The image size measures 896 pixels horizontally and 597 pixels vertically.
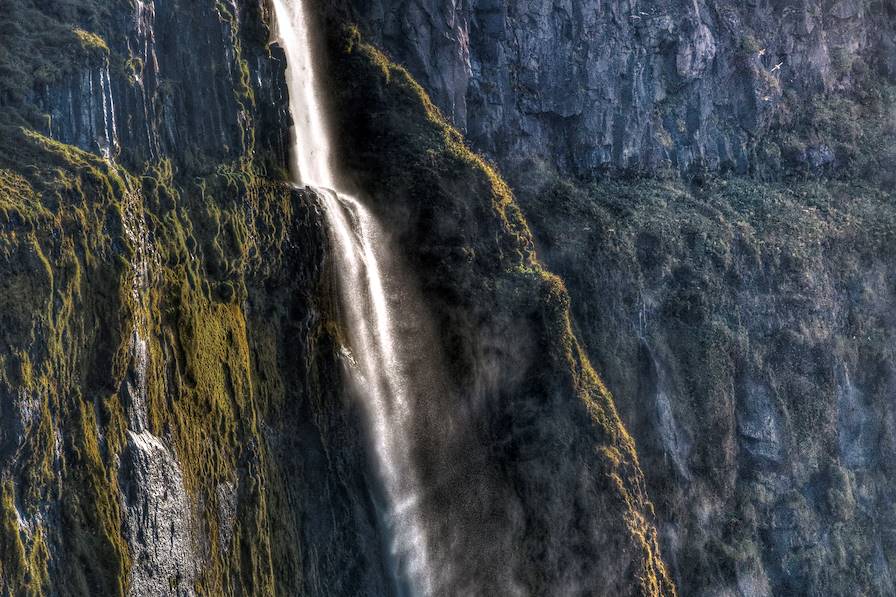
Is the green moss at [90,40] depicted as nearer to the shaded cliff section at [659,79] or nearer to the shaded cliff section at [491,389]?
the shaded cliff section at [491,389]

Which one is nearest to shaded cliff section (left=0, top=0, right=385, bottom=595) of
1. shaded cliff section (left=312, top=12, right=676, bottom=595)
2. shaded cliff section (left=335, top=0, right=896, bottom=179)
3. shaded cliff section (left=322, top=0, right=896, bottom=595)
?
shaded cliff section (left=312, top=12, right=676, bottom=595)

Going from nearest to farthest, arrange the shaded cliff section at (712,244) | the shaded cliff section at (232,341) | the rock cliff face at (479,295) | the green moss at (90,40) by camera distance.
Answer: the shaded cliff section at (232,341) < the rock cliff face at (479,295) < the green moss at (90,40) < the shaded cliff section at (712,244)

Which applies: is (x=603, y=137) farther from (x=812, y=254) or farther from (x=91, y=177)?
(x=91, y=177)

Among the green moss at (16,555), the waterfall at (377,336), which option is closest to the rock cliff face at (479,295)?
the green moss at (16,555)

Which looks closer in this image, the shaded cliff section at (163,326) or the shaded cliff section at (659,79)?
the shaded cliff section at (163,326)

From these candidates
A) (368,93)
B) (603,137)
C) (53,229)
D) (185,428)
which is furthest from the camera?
(603,137)

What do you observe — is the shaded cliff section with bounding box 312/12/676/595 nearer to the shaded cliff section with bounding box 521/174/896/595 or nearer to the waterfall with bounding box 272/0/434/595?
the waterfall with bounding box 272/0/434/595

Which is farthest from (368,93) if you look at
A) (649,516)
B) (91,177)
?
(649,516)
